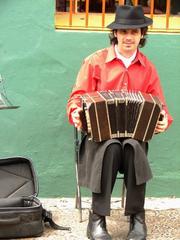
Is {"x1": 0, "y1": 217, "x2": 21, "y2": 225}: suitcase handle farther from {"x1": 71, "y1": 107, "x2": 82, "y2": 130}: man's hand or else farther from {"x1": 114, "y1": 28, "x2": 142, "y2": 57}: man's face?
{"x1": 114, "y1": 28, "x2": 142, "y2": 57}: man's face

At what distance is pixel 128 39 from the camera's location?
15.2ft

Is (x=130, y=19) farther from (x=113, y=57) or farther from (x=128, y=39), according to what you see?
(x=113, y=57)

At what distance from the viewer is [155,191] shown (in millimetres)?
5543

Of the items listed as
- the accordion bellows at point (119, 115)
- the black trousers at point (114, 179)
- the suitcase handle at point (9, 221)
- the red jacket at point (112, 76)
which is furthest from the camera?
the red jacket at point (112, 76)

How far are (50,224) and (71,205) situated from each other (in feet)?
1.68

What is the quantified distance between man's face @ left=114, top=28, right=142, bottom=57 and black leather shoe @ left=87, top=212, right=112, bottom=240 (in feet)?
3.96

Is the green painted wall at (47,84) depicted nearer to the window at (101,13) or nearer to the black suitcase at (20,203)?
the window at (101,13)

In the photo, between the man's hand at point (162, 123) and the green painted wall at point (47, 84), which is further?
the green painted wall at point (47, 84)

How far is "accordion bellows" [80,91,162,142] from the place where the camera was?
4.35 metres

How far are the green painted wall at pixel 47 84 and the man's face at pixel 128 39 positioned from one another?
63 cm

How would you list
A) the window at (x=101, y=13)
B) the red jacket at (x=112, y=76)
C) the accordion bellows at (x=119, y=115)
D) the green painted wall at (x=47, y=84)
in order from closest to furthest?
the accordion bellows at (x=119, y=115) < the red jacket at (x=112, y=76) < the green painted wall at (x=47, y=84) < the window at (x=101, y=13)

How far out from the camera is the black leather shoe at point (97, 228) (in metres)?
4.55

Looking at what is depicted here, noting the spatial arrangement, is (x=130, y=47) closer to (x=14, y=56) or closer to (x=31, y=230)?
(x=14, y=56)

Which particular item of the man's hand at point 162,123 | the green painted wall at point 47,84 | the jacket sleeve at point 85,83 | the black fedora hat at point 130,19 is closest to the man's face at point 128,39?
the black fedora hat at point 130,19
